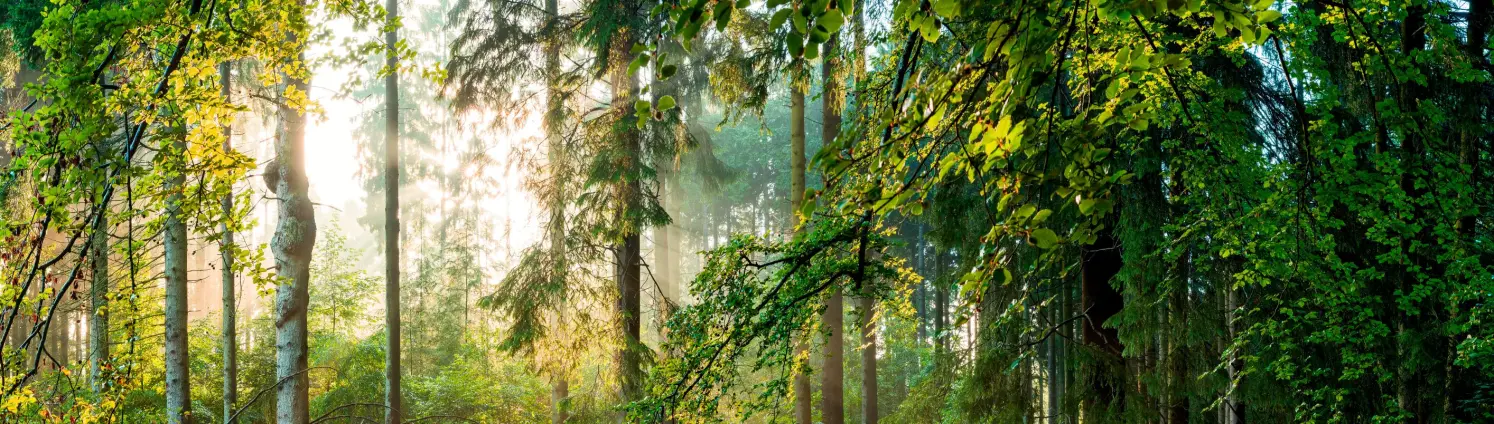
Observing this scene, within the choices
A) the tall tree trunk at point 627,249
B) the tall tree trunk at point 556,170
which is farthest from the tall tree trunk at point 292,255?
the tall tree trunk at point 627,249

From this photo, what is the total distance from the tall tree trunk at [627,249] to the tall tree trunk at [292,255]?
285 cm

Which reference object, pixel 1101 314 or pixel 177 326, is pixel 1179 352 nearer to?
pixel 1101 314

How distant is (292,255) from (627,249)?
11.5 feet

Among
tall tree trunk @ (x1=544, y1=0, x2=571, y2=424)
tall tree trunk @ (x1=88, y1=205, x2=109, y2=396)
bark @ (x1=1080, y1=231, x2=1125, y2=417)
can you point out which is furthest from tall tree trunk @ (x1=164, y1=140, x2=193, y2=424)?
bark @ (x1=1080, y1=231, x2=1125, y2=417)

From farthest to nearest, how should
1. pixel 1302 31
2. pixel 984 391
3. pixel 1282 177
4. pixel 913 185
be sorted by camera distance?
pixel 984 391 < pixel 1282 177 < pixel 1302 31 < pixel 913 185

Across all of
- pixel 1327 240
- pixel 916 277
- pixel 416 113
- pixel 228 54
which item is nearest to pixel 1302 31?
pixel 1327 240

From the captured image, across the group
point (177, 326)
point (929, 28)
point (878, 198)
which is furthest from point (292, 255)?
point (929, 28)

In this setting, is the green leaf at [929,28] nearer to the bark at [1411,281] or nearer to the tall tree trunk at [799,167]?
the bark at [1411,281]

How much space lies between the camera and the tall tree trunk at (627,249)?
26.8 ft

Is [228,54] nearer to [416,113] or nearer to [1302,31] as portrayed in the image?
[1302,31]

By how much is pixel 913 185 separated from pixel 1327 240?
12.3 ft

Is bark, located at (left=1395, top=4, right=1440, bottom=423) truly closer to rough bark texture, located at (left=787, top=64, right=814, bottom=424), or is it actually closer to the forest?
the forest

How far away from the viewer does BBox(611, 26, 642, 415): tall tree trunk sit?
8.17 metres

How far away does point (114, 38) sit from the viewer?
7.51 feet
